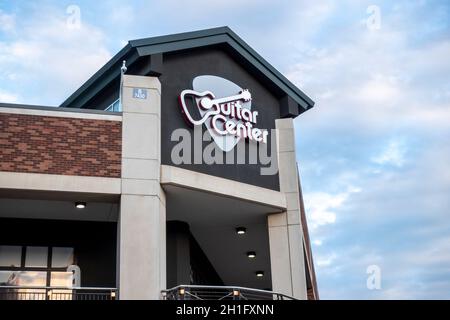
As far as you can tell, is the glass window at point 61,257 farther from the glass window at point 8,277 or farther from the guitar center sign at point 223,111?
the guitar center sign at point 223,111

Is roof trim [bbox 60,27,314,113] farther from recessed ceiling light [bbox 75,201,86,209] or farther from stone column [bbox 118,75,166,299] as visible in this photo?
recessed ceiling light [bbox 75,201,86,209]

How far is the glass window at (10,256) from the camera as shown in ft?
76.6

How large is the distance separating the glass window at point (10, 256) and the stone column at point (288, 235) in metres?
8.13

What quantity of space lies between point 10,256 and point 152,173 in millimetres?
6276

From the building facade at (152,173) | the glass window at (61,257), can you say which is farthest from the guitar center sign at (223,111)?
the glass window at (61,257)

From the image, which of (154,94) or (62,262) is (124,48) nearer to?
(154,94)

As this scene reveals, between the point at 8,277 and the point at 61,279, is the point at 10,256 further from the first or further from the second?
the point at 61,279

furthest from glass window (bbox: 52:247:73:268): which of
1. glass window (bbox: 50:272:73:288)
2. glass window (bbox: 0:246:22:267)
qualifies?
glass window (bbox: 0:246:22:267)

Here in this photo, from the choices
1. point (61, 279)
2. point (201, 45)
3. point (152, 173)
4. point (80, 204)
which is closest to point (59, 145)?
point (80, 204)

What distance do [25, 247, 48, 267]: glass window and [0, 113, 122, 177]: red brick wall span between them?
15.7 ft

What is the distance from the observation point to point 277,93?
2556 cm

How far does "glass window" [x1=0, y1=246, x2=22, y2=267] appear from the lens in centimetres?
2336
